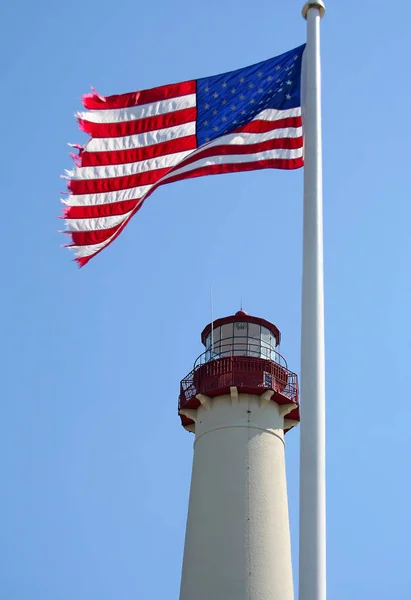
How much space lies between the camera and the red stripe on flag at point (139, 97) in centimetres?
1723

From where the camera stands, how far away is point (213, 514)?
1149 inches

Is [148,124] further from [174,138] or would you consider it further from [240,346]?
[240,346]

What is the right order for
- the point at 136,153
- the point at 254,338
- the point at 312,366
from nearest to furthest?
the point at 312,366 → the point at 136,153 → the point at 254,338

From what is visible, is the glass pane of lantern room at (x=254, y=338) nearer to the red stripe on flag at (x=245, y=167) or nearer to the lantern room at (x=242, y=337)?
the lantern room at (x=242, y=337)

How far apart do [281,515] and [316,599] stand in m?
18.1

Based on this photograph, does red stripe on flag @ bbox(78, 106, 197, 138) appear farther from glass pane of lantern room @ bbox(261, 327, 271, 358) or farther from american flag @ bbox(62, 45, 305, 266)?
glass pane of lantern room @ bbox(261, 327, 271, 358)

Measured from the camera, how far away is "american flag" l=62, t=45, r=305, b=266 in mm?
16828

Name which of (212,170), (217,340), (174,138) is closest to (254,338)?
(217,340)

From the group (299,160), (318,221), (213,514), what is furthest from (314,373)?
(213,514)

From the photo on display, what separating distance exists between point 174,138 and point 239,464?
1471 centimetres

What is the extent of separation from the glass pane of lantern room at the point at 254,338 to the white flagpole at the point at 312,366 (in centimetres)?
1817

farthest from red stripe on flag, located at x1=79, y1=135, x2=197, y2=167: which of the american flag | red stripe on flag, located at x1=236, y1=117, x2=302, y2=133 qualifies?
red stripe on flag, located at x1=236, y1=117, x2=302, y2=133

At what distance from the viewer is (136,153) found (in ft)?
57.4

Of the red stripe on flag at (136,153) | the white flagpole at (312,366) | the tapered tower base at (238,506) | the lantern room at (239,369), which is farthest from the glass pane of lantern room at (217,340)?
the white flagpole at (312,366)
